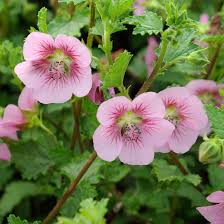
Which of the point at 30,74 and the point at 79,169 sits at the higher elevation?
the point at 30,74

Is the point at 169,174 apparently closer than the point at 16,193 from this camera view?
Yes

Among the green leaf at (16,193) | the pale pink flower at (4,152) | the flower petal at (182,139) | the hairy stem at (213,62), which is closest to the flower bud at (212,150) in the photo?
the flower petal at (182,139)

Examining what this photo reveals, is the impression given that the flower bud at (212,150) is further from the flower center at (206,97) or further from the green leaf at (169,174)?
the flower center at (206,97)

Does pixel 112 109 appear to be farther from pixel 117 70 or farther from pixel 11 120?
pixel 11 120

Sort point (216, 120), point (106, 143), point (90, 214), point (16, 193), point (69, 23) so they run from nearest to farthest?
point (90, 214)
point (216, 120)
point (106, 143)
point (69, 23)
point (16, 193)

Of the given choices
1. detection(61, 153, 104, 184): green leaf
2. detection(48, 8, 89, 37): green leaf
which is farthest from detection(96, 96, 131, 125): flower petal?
detection(48, 8, 89, 37): green leaf

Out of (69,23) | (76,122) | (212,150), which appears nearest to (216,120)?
(212,150)

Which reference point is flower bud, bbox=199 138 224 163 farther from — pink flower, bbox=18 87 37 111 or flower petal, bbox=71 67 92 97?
pink flower, bbox=18 87 37 111
